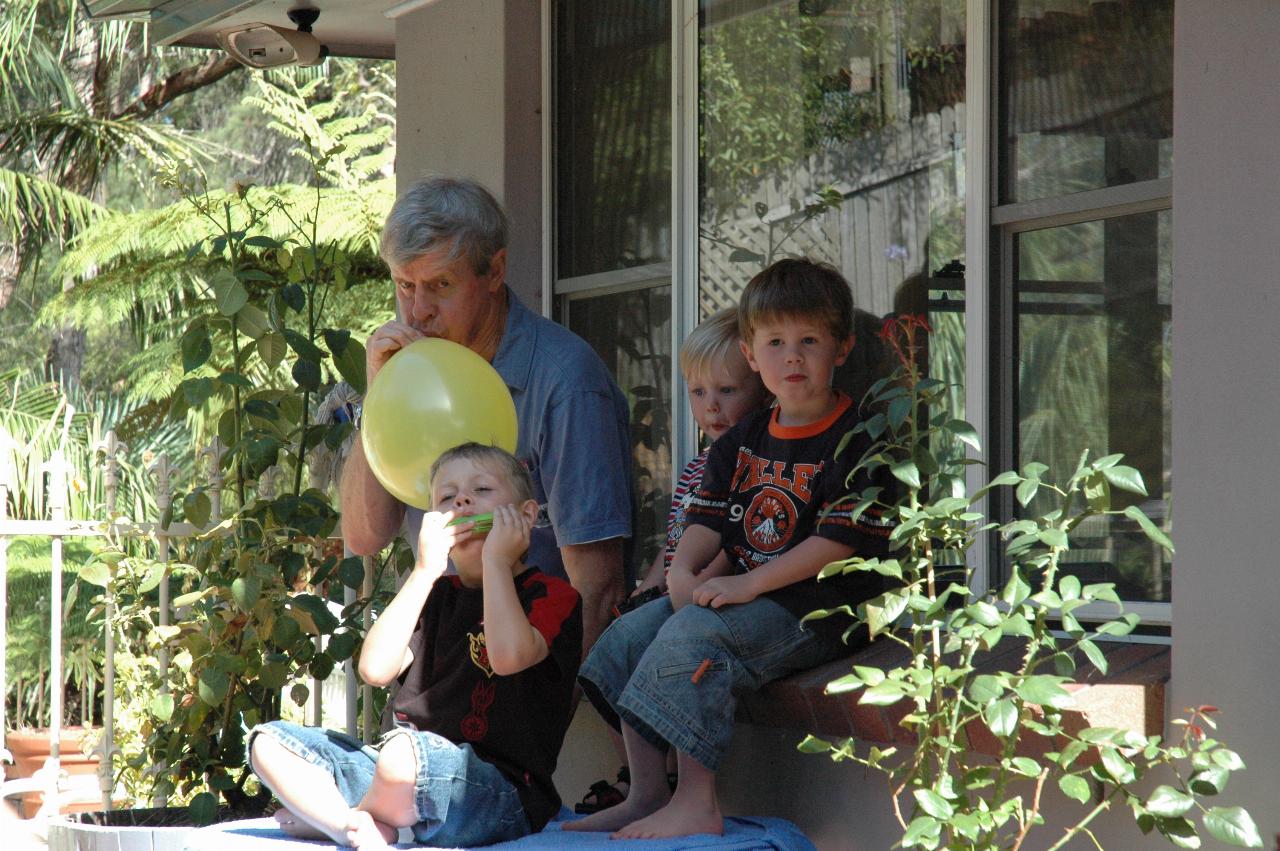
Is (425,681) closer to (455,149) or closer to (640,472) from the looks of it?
(640,472)

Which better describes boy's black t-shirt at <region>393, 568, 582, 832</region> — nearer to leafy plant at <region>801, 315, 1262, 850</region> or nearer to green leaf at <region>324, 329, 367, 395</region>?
leafy plant at <region>801, 315, 1262, 850</region>

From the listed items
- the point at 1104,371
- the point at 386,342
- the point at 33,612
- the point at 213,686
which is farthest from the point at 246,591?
the point at 33,612

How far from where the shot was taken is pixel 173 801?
4070 mm

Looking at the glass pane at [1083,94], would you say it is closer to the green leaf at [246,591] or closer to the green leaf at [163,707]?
the green leaf at [246,591]

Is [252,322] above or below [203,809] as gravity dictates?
above

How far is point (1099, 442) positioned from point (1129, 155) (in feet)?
1.81

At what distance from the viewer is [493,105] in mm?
4156

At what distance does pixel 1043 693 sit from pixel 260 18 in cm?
401

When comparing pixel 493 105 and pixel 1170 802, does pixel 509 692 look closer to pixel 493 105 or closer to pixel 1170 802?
pixel 1170 802

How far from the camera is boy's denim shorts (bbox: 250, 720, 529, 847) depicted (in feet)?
8.05

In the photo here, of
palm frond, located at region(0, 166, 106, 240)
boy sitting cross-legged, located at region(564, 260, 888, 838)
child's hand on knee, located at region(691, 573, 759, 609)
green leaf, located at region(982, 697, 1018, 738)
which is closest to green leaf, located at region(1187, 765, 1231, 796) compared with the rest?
green leaf, located at region(982, 697, 1018, 738)

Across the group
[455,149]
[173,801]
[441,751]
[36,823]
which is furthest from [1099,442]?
[36,823]

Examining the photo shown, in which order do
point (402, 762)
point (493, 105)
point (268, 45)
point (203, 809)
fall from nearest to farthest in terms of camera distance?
point (402, 762), point (203, 809), point (493, 105), point (268, 45)

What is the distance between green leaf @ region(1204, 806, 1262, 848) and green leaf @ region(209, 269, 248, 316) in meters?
2.45
